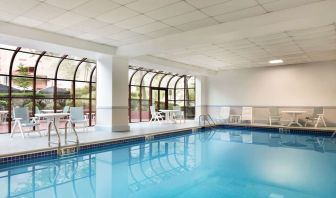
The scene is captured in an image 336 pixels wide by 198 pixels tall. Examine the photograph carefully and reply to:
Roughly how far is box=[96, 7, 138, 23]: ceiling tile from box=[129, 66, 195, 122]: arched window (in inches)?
229

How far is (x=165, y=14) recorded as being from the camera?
478cm

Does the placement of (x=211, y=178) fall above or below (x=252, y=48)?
below

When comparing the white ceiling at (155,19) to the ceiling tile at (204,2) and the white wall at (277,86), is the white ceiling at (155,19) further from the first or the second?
the white wall at (277,86)

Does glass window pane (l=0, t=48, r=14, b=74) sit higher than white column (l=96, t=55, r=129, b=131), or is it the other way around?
glass window pane (l=0, t=48, r=14, b=74)

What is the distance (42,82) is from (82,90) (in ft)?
4.99

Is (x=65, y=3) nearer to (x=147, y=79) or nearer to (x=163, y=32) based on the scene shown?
(x=163, y=32)

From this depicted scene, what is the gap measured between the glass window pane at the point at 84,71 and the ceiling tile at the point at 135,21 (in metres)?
4.29

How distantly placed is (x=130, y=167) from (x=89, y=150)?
64.2 inches

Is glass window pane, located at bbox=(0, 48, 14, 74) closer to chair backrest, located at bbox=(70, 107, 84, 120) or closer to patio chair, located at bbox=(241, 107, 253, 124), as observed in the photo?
chair backrest, located at bbox=(70, 107, 84, 120)

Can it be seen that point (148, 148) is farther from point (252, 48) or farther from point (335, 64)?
point (335, 64)

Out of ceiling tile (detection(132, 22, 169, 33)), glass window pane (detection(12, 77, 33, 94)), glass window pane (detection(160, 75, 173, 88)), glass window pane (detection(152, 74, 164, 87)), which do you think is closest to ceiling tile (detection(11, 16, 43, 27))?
ceiling tile (detection(132, 22, 169, 33))

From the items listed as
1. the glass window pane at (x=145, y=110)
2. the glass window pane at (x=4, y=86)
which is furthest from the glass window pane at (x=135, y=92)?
the glass window pane at (x=4, y=86)

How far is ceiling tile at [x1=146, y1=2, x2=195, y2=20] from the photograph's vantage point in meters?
4.41

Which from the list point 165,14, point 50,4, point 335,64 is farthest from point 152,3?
point 335,64
